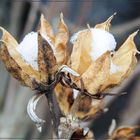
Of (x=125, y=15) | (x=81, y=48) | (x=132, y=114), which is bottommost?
(x=132, y=114)

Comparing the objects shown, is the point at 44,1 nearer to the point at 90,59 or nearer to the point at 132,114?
the point at 132,114

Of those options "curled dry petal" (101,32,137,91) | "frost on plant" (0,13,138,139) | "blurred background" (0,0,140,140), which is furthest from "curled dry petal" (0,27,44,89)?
"blurred background" (0,0,140,140)

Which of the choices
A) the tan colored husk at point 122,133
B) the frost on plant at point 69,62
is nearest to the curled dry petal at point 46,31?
the frost on plant at point 69,62

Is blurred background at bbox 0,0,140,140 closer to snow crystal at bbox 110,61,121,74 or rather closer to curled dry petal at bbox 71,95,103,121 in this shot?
curled dry petal at bbox 71,95,103,121

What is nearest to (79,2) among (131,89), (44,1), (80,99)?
(44,1)

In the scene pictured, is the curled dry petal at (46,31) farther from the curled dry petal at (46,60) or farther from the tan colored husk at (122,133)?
the tan colored husk at (122,133)

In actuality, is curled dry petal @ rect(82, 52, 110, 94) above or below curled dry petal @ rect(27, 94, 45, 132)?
above

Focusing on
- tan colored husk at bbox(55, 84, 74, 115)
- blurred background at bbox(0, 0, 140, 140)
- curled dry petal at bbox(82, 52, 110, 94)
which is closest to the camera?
curled dry petal at bbox(82, 52, 110, 94)
